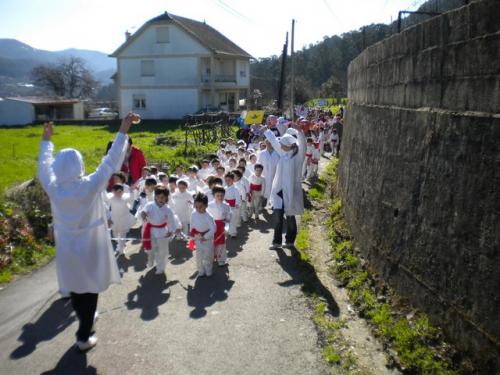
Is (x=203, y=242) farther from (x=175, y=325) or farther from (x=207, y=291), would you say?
(x=175, y=325)

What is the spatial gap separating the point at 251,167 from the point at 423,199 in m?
6.88

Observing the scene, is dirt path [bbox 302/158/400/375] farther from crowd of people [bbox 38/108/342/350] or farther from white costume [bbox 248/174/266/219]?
white costume [bbox 248/174/266/219]

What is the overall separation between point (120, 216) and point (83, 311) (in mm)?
3343

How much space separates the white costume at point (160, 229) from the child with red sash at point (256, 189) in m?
3.66

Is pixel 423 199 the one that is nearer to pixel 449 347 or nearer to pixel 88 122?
pixel 449 347

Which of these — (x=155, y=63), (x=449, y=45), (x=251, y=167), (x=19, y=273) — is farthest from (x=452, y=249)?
(x=155, y=63)

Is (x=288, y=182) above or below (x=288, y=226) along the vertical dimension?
above

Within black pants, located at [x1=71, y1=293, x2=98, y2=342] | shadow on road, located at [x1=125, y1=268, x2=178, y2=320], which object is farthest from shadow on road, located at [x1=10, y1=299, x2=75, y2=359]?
shadow on road, located at [x1=125, y1=268, x2=178, y2=320]

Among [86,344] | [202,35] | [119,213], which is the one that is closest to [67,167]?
[86,344]

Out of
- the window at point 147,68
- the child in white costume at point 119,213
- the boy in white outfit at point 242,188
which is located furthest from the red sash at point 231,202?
the window at point 147,68

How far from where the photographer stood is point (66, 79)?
7738 centimetres

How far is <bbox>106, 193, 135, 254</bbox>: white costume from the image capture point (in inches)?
323

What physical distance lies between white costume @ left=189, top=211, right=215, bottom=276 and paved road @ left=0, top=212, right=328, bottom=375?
23 cm

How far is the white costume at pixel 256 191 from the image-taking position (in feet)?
35.4
